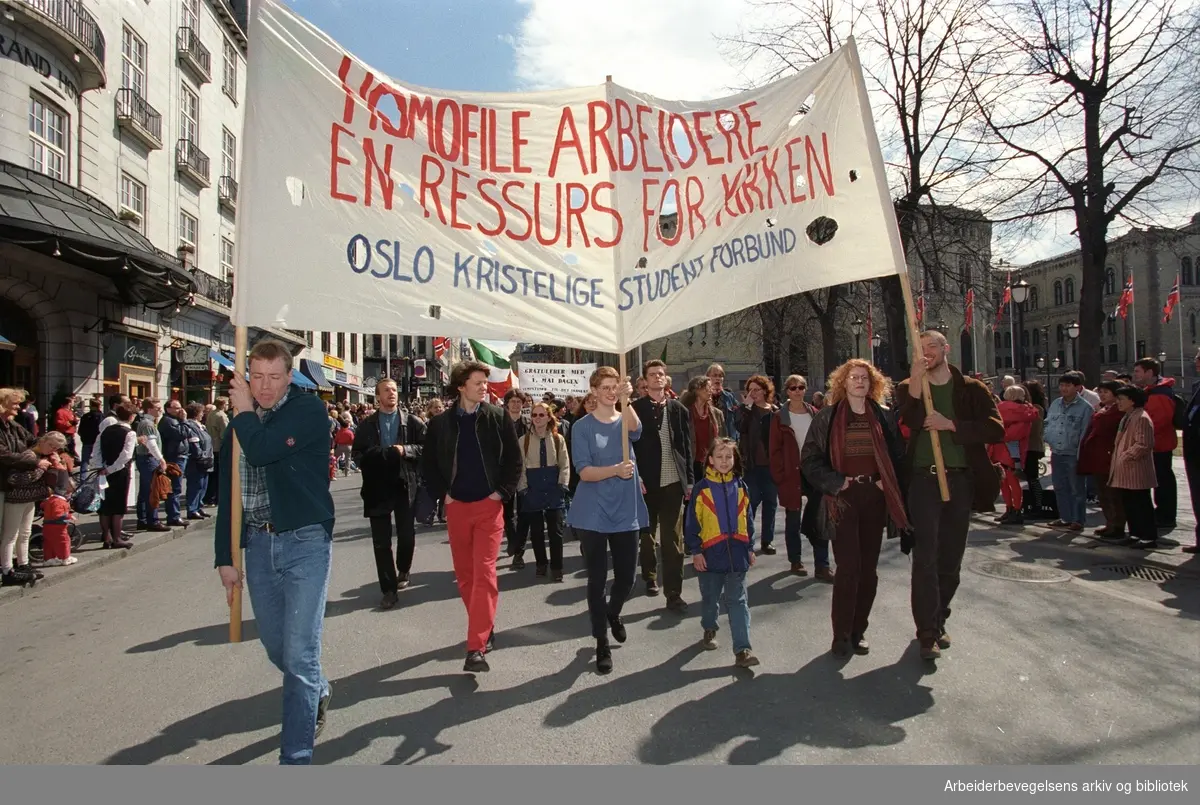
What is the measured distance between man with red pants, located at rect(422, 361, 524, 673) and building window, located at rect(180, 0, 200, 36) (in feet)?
84.4

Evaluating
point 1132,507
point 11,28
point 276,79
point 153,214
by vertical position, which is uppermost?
point 11,28

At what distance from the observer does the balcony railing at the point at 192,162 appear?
2395cm

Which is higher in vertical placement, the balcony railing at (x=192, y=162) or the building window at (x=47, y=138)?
the balcony railing at (x=192, y=162)

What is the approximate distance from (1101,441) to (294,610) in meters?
9.26

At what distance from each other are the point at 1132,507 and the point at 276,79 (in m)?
9.16

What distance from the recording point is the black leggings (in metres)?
4.81

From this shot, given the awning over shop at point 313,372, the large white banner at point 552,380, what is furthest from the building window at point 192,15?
the large white banner at point 552,380

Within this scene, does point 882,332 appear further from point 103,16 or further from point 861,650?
point 861,650

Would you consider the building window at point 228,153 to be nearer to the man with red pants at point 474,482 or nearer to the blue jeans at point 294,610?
the man with red pants at point 474,482

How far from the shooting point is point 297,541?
11.3 ft

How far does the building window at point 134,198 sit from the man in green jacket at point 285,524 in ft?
67.2

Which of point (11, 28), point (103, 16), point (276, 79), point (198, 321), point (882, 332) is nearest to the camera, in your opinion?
point (276, 79)

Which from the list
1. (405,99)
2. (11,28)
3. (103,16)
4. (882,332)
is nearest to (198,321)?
(103,16)

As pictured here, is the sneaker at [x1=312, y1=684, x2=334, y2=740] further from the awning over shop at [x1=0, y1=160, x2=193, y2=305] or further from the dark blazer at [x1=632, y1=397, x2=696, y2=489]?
the awning over shop at [x1=0, y1=160, x2=193, y2=305]
